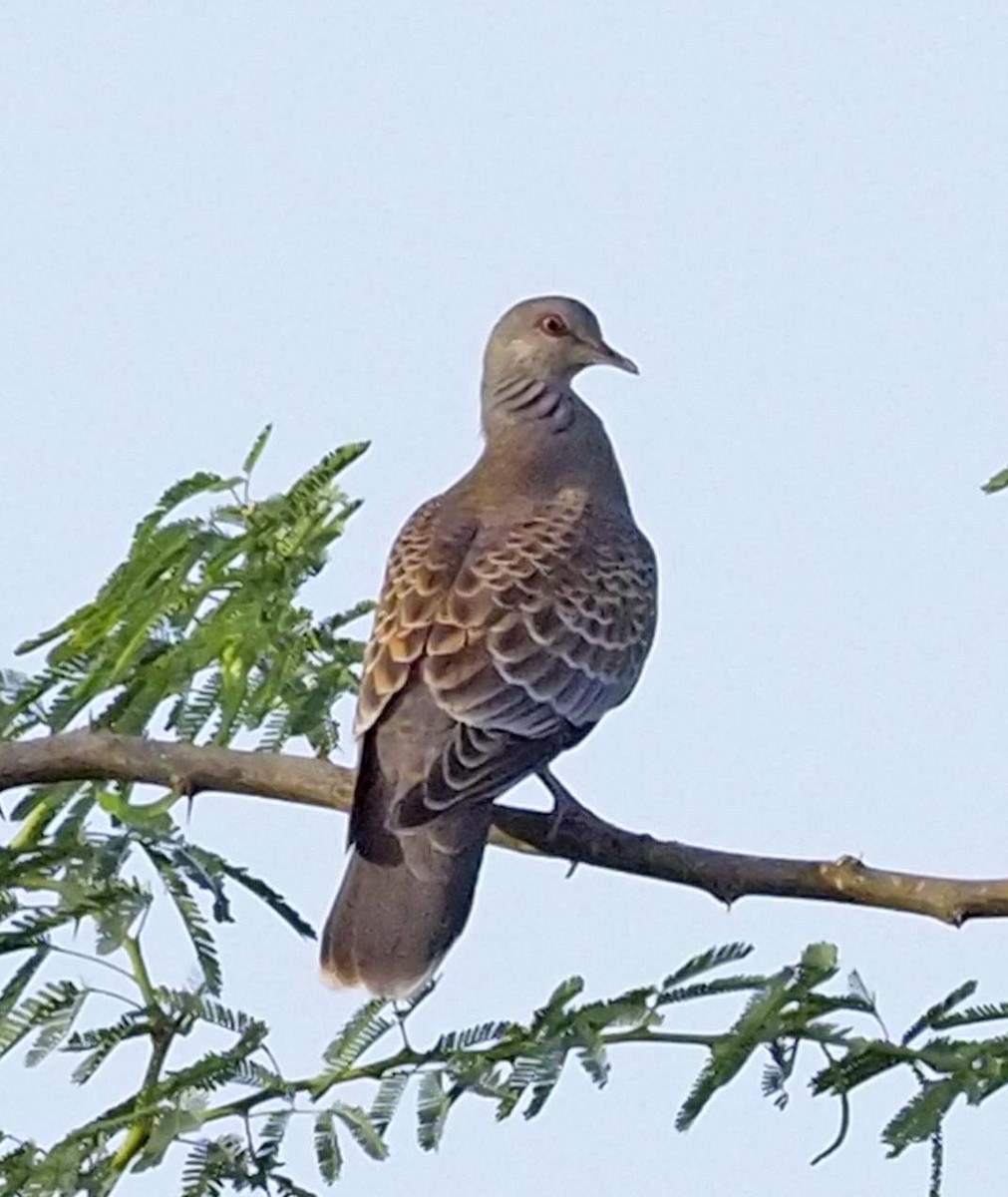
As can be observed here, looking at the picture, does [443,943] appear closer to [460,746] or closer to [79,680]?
[460,746]

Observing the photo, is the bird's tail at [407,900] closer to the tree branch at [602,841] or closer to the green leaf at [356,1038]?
the tree branch at [602,841]

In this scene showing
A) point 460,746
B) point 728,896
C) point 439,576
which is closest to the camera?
point 728,896

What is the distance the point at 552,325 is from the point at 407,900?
2.55m

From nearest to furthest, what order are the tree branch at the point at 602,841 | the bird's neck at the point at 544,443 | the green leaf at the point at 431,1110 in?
the green leaf at the point at 431,1110, the tree branch at the point at 602,841, the bird's neck at the point at 544,443

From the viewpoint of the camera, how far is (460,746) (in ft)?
18.1

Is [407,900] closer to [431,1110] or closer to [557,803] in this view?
[557,803]

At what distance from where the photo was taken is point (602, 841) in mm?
4891

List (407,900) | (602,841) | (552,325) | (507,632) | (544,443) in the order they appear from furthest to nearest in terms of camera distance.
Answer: (552,325)
(544,443)
(507,632)
(407,900)
(602,841)

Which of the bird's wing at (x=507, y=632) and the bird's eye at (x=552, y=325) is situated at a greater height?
the bird's eye at (x=552, y=325)

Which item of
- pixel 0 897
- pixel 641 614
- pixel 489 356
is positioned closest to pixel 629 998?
pixel 0 897

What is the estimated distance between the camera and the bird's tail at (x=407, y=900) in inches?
204

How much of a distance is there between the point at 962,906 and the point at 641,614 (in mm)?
2493

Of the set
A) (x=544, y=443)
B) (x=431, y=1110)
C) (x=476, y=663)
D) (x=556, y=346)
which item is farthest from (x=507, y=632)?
(x=431, y=1110)

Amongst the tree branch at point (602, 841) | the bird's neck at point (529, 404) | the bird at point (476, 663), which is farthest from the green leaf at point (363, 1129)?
the bird's neck at point (529, 404)
